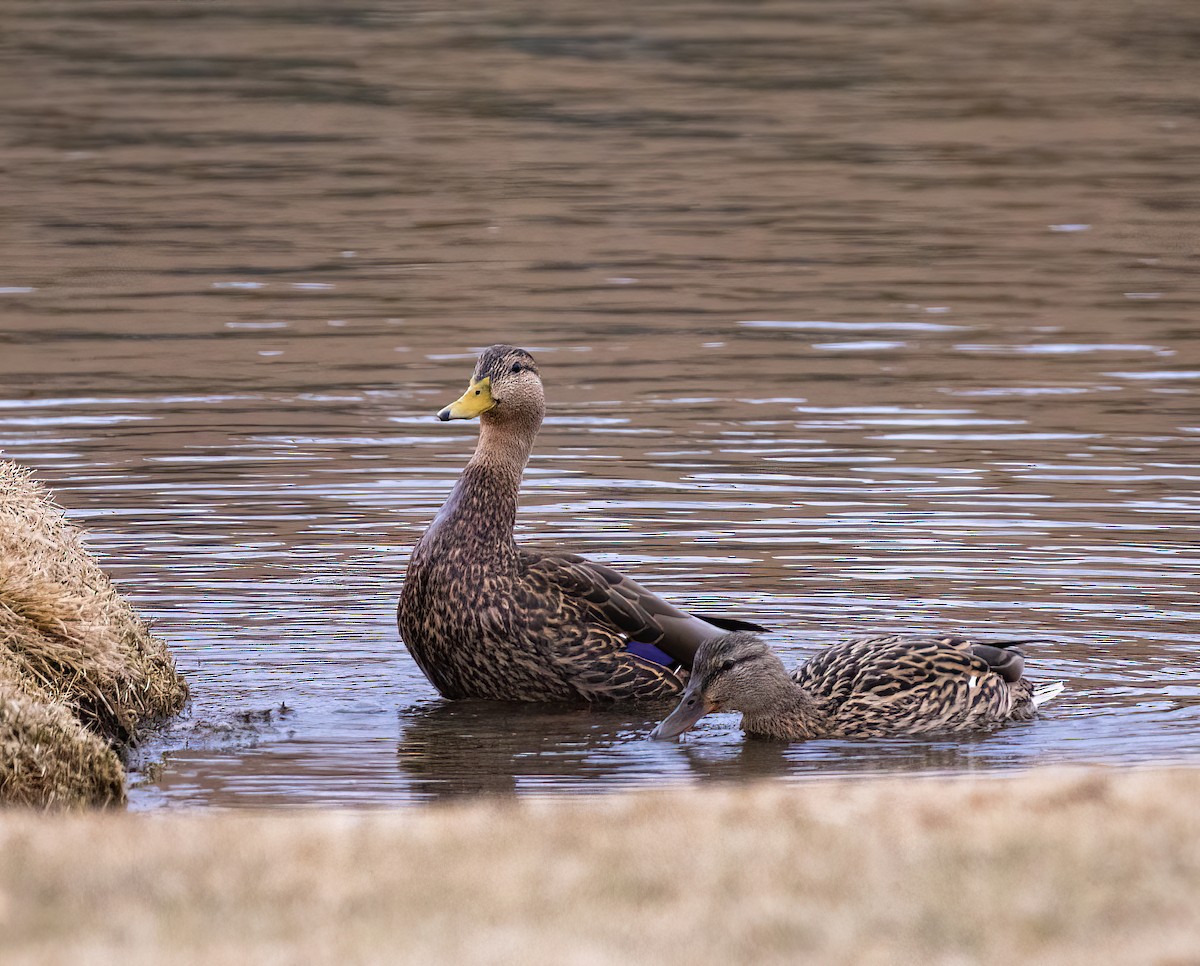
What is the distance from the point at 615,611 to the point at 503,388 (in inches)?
46.1

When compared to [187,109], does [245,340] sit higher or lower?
lower

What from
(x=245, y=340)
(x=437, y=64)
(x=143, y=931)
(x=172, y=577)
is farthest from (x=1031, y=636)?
(x=437, y=64)

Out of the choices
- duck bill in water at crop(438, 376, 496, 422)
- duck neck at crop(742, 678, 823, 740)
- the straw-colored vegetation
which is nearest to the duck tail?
duck neck at crop(742, 678, 823, 740)

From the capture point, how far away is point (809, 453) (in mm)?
14148

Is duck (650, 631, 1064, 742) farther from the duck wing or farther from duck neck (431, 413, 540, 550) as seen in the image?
duck neck (431, 413, 540, 550)

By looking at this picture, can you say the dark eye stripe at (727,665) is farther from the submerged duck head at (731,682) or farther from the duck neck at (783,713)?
the duck neck at (783,713)

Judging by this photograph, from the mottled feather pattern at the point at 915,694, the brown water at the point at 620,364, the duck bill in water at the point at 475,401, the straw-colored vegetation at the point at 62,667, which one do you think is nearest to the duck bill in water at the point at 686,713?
the brown water at the point at 620,364

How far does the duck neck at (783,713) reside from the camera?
9.30 meters

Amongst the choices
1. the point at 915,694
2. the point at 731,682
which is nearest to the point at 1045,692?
the point at 915,694

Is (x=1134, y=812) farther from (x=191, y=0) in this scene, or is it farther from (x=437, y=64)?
(x=191, y=0)

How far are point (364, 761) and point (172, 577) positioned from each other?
2911mm

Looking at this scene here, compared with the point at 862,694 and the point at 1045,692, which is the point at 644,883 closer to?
the point at 862,694

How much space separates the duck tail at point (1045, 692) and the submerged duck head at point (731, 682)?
3.51 feet

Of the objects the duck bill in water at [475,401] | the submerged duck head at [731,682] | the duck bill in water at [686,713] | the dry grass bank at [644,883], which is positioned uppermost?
the duck bill in water at [475,401]
